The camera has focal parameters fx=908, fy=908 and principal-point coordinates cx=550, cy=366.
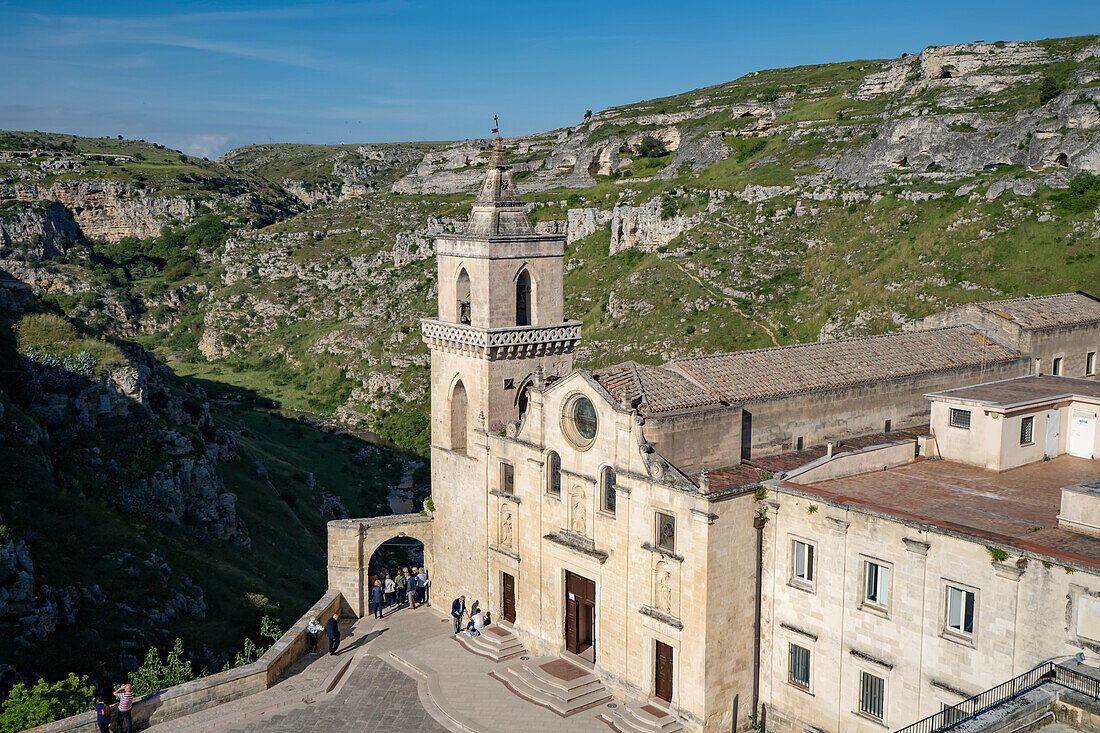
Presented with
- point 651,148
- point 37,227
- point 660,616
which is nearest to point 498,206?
point 660,616

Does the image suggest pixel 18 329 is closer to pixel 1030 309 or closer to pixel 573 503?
pixel 573 503

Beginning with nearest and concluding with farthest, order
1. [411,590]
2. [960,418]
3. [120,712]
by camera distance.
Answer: [120,712] < [960,418] < [411,590]

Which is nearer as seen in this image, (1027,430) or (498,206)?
(1027,430)

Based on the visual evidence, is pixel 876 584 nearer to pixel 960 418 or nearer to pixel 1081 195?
pixel 960 418

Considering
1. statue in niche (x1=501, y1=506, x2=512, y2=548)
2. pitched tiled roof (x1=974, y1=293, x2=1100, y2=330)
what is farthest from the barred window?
pitched tiled roof (x1=974, y1=293, x2=1100, y2=330)

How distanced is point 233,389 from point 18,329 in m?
48.4

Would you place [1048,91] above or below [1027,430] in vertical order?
above

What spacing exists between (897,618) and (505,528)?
1474cm

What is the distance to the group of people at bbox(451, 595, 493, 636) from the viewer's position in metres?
33.2

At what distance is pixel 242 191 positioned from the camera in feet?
522

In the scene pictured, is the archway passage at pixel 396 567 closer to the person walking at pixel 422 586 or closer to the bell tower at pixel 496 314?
the person walking at pixel 422 586

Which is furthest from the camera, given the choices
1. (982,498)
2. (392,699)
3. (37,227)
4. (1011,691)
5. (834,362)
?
(37,227)

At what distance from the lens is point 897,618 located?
78.2ft

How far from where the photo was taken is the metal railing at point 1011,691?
18844 millimetres
